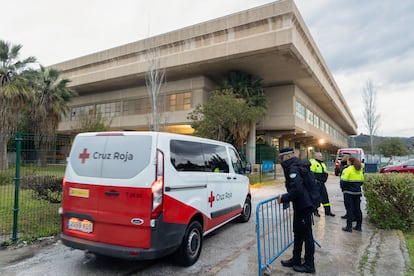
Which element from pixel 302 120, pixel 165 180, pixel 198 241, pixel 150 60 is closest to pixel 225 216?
pixel 198 241

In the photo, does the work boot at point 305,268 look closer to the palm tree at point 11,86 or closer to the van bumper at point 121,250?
the van bumper at point 121,250

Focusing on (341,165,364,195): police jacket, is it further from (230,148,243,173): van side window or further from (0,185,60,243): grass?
(0,185,60,243): grass

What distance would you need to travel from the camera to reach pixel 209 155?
490cm

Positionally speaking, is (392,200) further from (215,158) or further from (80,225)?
(80,225)

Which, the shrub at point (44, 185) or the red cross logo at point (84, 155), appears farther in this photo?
the shrub at point (44, 185)

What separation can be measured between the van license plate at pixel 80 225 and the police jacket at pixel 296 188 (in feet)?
9.28

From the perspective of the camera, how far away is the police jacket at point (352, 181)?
229 inches

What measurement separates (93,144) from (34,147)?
7.35 feet

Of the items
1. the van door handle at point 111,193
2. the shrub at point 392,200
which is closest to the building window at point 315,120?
the shrub at point 392,200

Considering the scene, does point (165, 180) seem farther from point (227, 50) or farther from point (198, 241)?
point (227, 50)

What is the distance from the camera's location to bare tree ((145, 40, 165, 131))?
824 inches

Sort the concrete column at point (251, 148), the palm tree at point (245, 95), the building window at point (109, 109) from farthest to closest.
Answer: the building window at point (109, 109) → the concrete column at point (251, 148) → the palm tree at point (245, 95)

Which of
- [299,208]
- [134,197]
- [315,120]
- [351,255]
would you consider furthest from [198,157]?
[315,120]

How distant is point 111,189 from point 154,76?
2018cm
